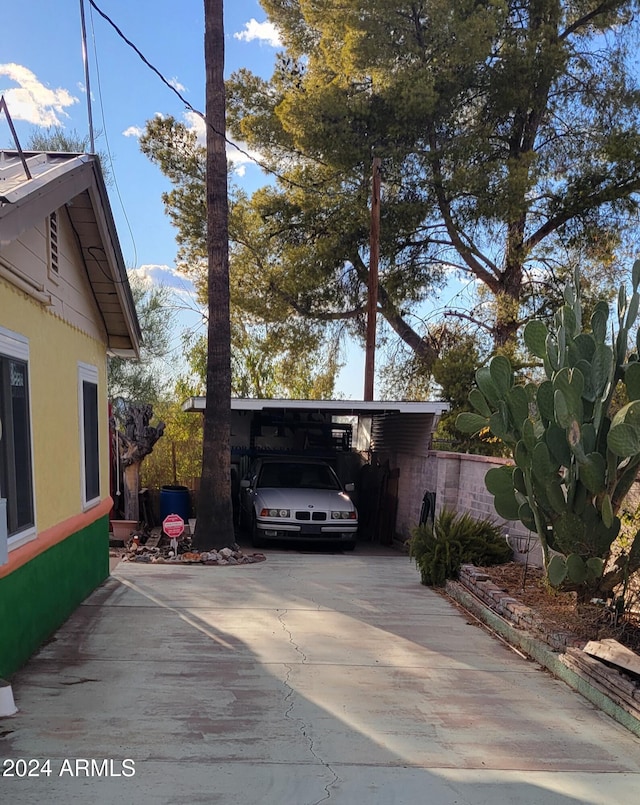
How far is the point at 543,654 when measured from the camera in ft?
15.3

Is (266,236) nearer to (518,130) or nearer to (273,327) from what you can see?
(273,327)

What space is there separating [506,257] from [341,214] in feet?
13.8

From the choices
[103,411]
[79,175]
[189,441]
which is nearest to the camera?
[79,175]

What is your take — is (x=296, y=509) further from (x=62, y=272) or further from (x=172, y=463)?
(x=62, y=272)

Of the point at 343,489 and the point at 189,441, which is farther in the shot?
the point at 189,441

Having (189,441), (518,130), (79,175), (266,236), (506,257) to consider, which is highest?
(518,130)

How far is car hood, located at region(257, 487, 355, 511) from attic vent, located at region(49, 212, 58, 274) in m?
5.64

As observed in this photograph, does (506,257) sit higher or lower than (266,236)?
lower

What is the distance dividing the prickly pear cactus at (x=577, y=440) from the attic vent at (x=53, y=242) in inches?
158

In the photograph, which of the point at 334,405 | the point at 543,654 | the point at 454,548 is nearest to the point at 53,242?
the point at 543,654

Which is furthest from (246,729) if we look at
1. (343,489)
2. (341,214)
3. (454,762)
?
(341,214)

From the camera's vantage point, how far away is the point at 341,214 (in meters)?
14.8

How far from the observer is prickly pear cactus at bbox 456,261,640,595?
15.3 feet

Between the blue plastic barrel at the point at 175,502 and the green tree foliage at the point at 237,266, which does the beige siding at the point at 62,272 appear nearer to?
the blue plastic barrel at the point at 175,502
